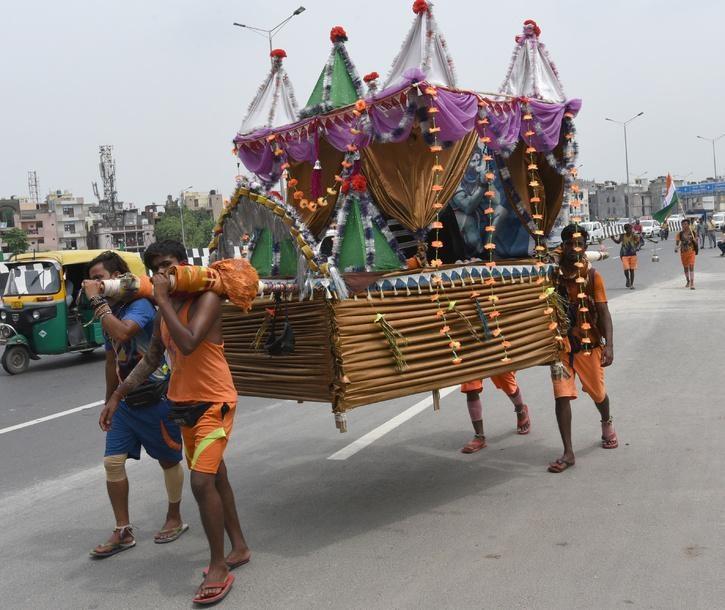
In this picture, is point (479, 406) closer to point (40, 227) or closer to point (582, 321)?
point (582, 321)

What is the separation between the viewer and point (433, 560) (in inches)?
163

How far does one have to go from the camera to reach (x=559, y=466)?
219 inches

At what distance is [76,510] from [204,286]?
2344 millimetres

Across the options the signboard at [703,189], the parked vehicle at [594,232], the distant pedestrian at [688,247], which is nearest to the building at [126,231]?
the signboard at [703,189]

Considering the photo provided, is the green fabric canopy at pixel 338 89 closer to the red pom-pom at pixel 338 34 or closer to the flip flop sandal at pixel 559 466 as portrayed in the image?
the red pom-pom at pixel 338 34

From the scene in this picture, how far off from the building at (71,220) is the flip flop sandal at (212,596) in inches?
4654

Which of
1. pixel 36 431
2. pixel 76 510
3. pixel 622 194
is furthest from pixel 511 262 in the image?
pixel 622 194

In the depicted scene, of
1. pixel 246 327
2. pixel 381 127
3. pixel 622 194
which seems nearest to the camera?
pixel 381 127

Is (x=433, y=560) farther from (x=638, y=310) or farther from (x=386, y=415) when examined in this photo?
(x=638, y=310)

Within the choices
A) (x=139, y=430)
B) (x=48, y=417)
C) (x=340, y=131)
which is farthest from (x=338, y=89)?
(x=48, y=417)

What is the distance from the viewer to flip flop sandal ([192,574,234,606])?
3744mm

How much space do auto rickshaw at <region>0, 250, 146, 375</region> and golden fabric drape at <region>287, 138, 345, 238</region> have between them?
7586 millimetres

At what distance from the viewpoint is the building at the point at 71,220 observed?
116 m

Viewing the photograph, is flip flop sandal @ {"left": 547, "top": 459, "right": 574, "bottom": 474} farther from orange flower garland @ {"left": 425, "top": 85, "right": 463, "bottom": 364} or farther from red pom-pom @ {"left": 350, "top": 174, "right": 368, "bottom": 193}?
red pom-pom @ {"left": 350, "top": 174, "right": 368, "bottom": 193}
